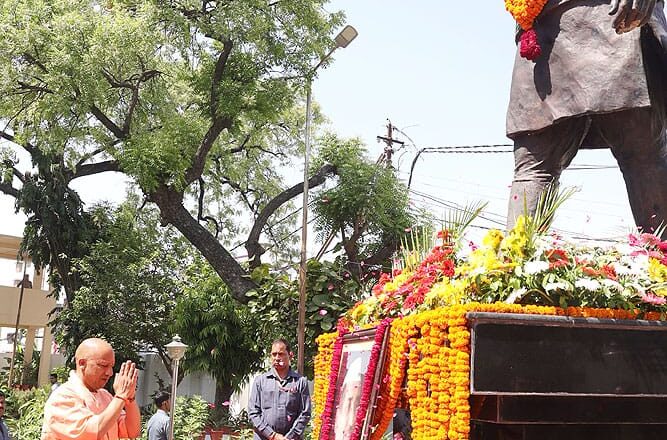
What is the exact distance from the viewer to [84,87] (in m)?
13.3

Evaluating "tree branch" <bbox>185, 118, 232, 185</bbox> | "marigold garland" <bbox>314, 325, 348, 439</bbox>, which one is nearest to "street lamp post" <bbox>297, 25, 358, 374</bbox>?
"tree branch" <bbox>185, 118, 232, 185</bbox>

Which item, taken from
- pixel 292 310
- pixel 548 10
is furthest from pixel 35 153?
pixel 548 10

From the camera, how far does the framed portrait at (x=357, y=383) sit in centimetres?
309

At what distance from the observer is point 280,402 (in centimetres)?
537

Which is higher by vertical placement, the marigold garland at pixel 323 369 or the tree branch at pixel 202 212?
the tree branch at pixel 202 212

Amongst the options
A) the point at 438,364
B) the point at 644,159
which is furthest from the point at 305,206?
the point at 438,364

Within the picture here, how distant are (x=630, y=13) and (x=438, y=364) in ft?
5.72

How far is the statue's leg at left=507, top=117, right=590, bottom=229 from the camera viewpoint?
11.7ft

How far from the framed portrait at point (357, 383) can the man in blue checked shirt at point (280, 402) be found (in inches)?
72.0

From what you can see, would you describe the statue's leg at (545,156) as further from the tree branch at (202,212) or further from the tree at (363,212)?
the tree branch at (202,212)

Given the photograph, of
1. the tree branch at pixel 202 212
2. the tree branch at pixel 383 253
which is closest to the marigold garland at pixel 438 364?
the tree branch at pixel 383 253

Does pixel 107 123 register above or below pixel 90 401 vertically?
above

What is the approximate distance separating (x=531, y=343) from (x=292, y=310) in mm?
10670

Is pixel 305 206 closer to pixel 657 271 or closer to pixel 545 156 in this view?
pixel 545 156
